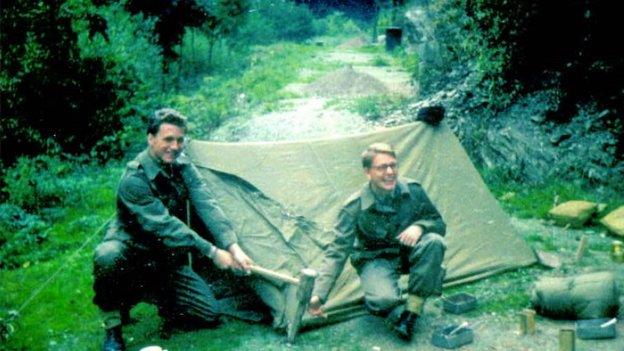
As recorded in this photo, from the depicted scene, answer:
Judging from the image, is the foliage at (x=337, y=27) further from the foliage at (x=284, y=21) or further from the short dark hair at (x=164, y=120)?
the short dark hair at (x=164, y=120)

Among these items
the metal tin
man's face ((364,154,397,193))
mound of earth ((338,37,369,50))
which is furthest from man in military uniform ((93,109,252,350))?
mound of earth ((338,37,369,50))

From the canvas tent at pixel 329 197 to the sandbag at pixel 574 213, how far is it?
48.9 inches

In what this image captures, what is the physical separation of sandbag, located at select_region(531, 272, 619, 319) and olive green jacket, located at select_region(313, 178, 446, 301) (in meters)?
0.85

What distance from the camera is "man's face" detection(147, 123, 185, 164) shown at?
4367mm

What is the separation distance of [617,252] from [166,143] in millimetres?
3911

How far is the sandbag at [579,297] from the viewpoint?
14.0 ft

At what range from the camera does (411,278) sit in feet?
13.7

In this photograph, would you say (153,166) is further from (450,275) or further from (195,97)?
(195,97)

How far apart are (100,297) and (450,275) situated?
105 inches

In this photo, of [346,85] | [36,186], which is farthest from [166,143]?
[346,85]

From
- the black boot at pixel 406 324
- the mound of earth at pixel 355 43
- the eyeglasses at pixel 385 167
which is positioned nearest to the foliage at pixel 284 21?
the mound of earth at pixel 355 43

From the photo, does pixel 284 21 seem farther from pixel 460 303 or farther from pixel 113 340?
pixel 113 340

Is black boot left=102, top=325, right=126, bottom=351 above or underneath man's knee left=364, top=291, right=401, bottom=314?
underneath

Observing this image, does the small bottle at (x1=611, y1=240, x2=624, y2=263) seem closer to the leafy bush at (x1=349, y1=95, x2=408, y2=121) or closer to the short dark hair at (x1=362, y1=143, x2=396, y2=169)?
the short dark hair at (x1=362, y1=143, x2=396, y2=169)
